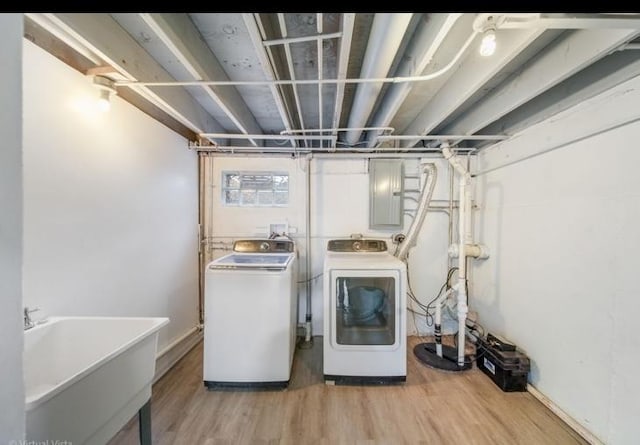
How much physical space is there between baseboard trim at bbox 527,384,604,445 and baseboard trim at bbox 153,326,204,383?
307 cm

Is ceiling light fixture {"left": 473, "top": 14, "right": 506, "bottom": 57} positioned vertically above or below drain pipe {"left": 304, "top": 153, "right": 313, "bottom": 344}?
above

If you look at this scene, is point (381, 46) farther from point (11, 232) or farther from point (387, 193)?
point (387, 193)

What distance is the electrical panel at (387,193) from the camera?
11.1 feet

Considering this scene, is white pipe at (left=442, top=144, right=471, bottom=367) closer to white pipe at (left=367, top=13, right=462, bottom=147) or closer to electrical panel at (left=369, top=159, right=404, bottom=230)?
electrical panel at (left=369, top=159, right=404, bottom=230)

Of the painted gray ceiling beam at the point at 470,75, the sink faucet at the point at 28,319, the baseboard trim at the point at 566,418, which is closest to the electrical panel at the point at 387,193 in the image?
the painted gray ceiling beam at the point at 470,75

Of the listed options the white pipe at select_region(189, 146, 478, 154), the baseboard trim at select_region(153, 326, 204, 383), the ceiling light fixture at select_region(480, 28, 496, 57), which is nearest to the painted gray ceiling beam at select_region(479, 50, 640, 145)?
the white pipe at select_region(189, 146, 478, 154)

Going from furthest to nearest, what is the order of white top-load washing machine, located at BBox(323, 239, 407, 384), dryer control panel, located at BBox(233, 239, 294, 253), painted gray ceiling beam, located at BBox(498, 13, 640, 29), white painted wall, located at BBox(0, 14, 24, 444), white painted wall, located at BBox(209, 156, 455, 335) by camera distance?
white painted wall, located at BBox(209, 156, 455, 335), dryer control panel, located at BBox(233, 239, 294, 253), white top-load washing machine, located at BBox(323, 239, 407, 384), painted gray ceiling beam, located at BBox(498, 13, 640, 29), white painted wall, located at BBox(0, 14, 24, 444)

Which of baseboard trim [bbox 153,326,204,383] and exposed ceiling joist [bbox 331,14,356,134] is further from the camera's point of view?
baseboard trim [bbox 153,326,204,383]

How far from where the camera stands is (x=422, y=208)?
3.07m

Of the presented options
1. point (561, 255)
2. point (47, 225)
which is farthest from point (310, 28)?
point (561, 255)

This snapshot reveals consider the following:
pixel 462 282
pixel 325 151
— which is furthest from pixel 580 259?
pixel 325 151

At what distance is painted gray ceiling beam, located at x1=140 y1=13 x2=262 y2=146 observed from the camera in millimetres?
1360

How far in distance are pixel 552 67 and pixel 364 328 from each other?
7.51 ft

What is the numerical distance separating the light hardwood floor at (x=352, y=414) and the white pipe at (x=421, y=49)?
7.42 ft
